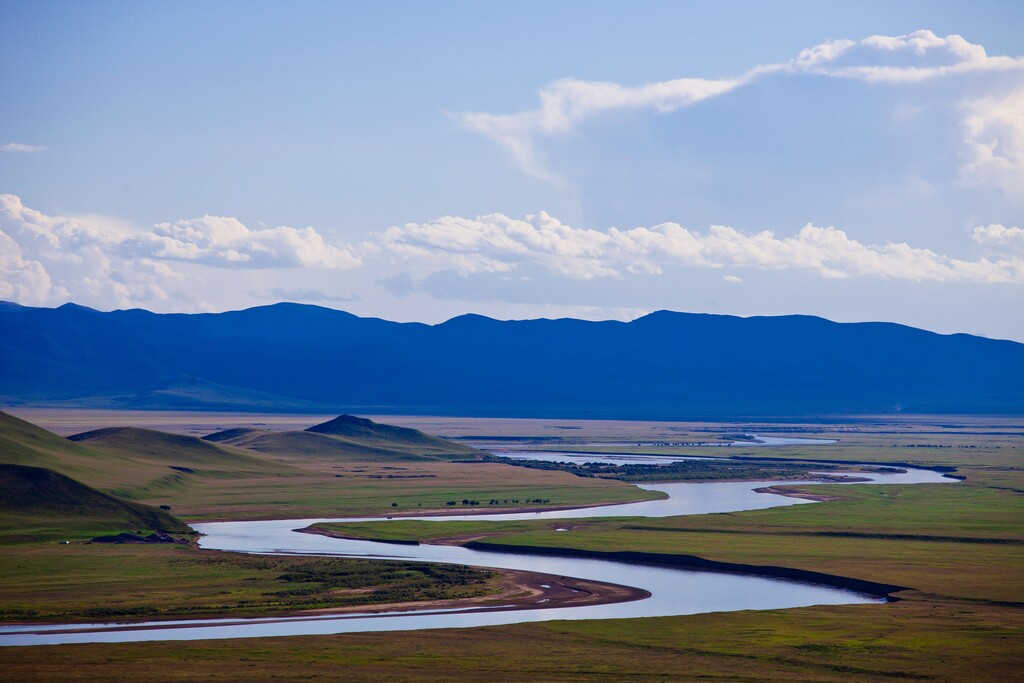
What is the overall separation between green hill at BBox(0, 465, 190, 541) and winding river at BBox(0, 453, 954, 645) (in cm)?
451

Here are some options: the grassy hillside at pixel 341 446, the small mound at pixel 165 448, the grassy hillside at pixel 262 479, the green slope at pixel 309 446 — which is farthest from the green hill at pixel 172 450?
the green slope at pixel 309 446

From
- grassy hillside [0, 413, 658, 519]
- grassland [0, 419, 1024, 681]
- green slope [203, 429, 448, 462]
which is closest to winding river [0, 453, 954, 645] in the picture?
grassland [0, 419, 1024, 681]

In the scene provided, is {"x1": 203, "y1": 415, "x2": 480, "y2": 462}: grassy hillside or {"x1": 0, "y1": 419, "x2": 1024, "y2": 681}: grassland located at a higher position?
{"x1": 203, "y1": 415, "x2": 480, "y2": 462}: grassy hillside

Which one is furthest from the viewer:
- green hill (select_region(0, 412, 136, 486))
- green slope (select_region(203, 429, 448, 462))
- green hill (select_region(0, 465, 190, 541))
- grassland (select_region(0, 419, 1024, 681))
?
green slope (select_region(203, 429, 448, 462))

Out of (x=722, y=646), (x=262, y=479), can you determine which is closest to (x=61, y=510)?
(x=262, y=479)

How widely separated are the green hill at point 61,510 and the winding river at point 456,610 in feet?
14.8

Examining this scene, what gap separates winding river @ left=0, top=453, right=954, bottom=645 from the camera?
58031mm

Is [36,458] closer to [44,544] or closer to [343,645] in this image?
[44,544]

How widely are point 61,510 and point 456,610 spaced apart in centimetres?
4027

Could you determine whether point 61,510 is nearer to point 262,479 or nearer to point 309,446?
point 262,479

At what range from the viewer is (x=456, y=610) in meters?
64.0

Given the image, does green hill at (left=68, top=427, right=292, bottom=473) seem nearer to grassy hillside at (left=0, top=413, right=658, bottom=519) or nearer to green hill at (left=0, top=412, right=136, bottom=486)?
grassy hillside at (left=0, top=413, right=658, bottom=519)

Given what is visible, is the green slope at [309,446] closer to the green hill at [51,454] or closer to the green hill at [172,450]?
the green hill at [172,450]

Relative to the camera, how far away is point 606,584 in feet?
237
